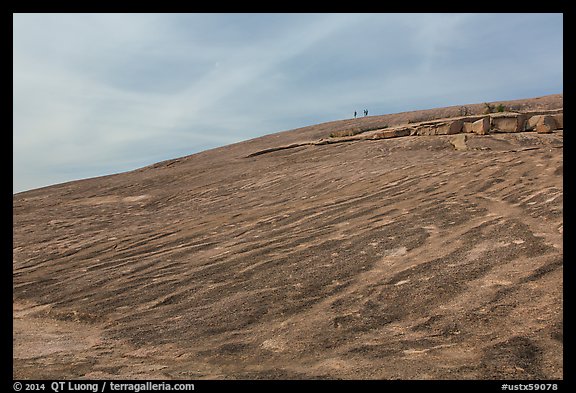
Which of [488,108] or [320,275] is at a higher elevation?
[488,108]

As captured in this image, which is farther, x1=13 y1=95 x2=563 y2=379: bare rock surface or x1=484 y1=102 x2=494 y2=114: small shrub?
x1=484 y1=102 x2=494 y2=114: small shrub

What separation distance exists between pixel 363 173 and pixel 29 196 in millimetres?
11344

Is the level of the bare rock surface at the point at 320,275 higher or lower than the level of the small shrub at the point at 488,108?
lower

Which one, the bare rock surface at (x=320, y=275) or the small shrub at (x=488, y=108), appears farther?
the small shrub at (x=488, y=108)

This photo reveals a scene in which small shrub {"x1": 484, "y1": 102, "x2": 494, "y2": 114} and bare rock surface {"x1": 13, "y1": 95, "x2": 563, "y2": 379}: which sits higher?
small shrub {"x1": 484, "y1": 102, "x2": 494, "y2": 114}

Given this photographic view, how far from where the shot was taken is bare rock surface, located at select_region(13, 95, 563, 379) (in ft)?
16.1

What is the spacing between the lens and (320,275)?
700cm

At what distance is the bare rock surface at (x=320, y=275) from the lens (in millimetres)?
4910

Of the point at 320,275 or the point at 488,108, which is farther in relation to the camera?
the point at 488,108

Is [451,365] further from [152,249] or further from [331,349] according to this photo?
[152,249]

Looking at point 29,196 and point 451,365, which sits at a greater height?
point 29,196
